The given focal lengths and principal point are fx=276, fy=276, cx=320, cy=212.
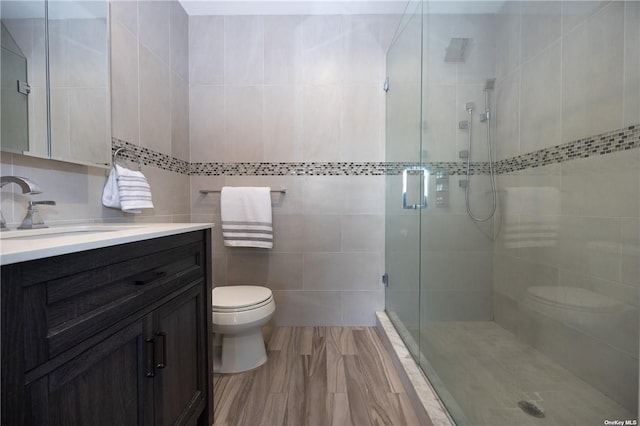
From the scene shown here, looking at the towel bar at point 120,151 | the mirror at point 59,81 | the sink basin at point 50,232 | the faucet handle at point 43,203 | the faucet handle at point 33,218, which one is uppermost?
the mirror at point 59,81

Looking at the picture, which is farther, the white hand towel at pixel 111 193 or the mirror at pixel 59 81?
the white hand towel at pixel 111 193

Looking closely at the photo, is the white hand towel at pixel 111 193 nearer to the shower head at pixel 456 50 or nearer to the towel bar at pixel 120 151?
the towel bar at pixel 120 151

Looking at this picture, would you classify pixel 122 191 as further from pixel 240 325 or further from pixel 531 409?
pixel 531 409

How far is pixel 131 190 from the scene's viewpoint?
1269mm

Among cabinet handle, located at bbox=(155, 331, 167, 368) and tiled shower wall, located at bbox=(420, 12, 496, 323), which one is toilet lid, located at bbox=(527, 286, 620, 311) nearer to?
tiled shower wall, located at bbox=(420, 12, 496, 323)

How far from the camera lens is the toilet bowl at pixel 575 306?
812 mm

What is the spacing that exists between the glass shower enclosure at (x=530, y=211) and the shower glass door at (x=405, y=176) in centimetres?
6

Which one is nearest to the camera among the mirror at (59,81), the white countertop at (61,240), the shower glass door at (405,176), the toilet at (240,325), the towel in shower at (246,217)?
the white countertop at (61,240)

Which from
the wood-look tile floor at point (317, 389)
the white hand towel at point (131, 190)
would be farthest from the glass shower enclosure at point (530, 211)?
the white hand towel at point (131, 190)

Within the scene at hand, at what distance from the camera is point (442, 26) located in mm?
1350

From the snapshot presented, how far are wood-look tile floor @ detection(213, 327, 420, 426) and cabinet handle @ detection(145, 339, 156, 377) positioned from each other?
1.89 ft

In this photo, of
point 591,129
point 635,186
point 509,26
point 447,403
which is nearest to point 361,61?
point 509,26

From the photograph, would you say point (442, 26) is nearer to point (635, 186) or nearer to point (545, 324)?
point (635, 186)

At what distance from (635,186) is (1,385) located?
4.73ft
